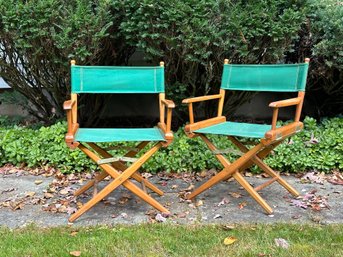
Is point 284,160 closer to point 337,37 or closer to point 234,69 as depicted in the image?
point 234,69

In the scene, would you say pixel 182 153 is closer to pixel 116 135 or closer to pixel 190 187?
pixel 190 187

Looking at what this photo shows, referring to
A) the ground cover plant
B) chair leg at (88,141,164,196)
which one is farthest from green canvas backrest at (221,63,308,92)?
chair leg at (88,141,164,196)

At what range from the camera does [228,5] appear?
398 centimetres

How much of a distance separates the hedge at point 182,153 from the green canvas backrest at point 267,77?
0.80m

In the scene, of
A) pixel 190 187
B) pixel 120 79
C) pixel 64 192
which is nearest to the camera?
pixel 120 79

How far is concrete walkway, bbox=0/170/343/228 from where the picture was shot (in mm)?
3029

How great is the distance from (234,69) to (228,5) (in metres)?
0.73

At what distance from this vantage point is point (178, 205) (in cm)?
329

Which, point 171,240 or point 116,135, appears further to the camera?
point 116,135

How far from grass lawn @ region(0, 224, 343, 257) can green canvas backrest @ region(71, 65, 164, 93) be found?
1149 millimetres

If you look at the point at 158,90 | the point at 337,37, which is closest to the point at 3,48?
the point at 158,90

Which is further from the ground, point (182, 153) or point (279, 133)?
point (279, 133)

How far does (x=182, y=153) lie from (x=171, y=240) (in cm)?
150

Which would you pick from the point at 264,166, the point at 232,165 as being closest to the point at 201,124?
the point at 232,165
